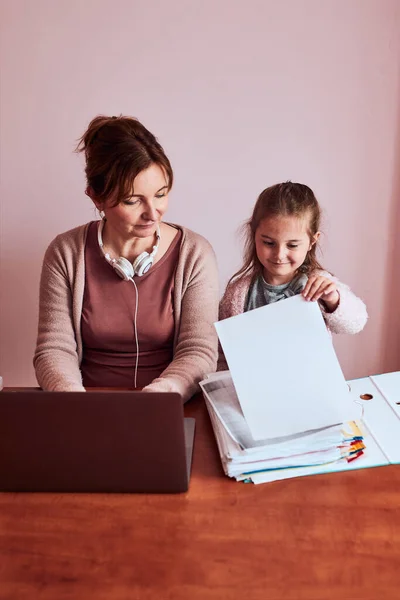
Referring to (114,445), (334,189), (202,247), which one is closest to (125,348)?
(202,247)

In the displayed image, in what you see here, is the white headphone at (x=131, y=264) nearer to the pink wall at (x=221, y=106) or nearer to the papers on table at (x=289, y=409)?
the papers on table at (x=289, y=409)

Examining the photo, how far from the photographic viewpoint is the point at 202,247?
1525 millimetres

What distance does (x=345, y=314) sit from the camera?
134 cm

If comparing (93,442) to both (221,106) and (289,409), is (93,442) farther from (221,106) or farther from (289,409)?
(221,106)

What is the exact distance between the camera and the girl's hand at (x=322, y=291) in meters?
1.15

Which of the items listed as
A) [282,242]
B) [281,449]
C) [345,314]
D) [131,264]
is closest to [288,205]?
[282,242]

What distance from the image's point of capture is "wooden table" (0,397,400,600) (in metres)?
0.80

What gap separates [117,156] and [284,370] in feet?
2.04

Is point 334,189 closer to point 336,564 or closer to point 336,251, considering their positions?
point 336,251

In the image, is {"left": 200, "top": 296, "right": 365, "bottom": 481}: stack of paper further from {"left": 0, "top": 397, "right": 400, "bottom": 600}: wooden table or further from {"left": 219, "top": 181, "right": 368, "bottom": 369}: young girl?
{"left": 219, "top": 181, "right": 368, "bottom": 369}: young girl

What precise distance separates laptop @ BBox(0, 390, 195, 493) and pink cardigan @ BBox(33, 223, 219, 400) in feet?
1.37

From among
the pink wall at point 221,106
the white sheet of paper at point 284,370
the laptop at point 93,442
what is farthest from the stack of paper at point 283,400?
the pink wall at point 221,106

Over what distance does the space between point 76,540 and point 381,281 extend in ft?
5.11

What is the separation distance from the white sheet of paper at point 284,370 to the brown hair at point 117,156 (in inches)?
17.8
